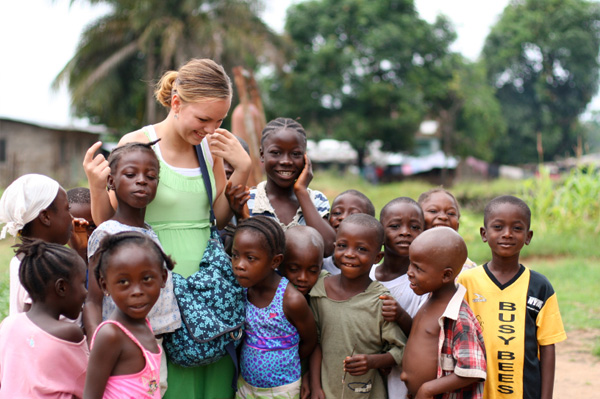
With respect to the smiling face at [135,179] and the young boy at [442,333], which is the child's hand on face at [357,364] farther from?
the smiling face at [135,179]

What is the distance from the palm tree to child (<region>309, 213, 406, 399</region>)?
54.4ft

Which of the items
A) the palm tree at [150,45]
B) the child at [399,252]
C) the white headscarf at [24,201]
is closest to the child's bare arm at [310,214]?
the child at [399,252]

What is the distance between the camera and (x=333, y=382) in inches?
110

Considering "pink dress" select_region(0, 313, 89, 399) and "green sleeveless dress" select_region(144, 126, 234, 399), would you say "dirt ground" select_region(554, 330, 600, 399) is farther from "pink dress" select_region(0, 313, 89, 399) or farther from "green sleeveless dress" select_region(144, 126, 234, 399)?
"pink dress" select_region(0, 313, 89, 399)

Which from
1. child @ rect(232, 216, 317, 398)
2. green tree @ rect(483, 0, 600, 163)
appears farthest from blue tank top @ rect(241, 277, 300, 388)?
green tree @ rect(483, 0, 600, 163)

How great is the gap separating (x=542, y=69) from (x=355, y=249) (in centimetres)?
3383

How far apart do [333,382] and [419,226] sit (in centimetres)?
103

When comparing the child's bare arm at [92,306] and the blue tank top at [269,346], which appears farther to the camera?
the blue tank top at [269,346]

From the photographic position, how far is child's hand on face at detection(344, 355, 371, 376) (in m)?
2.70

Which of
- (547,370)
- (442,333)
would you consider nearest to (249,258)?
(442,333)

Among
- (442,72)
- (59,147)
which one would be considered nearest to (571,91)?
(442,72)

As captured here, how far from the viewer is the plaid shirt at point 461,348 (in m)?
2.53

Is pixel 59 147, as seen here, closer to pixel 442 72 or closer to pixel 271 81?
pixel 271 81

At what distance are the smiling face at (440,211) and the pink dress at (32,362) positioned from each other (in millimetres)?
2224
